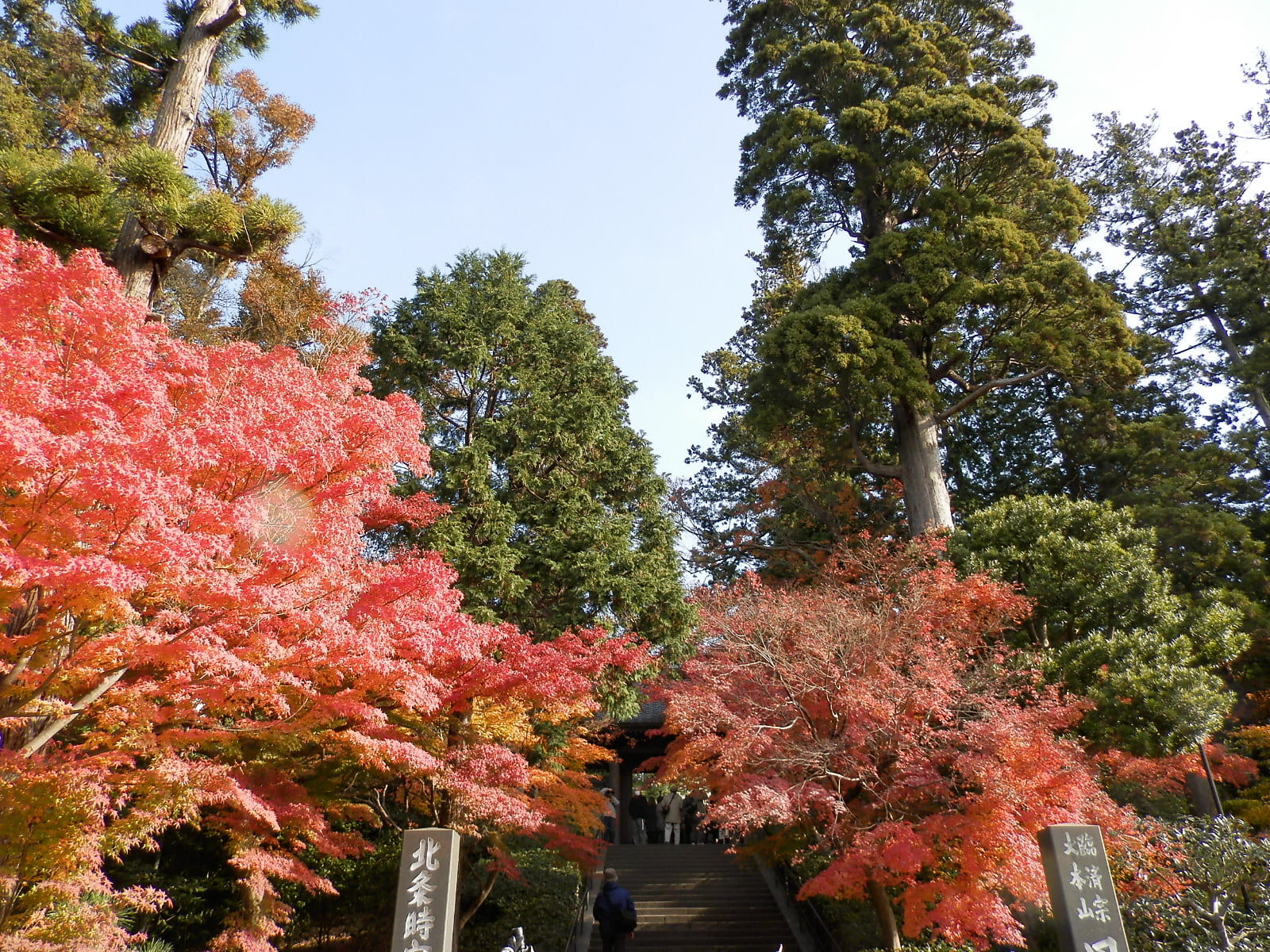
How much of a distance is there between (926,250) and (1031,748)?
9.90 meters

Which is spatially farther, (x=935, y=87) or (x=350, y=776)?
(x=935, y=87)

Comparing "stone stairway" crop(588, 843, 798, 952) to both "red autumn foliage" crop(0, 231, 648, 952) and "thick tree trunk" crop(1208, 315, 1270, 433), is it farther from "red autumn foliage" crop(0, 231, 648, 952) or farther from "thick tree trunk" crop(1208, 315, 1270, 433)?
"thick tree trunk" crop(1208, 315, 1270, 433)

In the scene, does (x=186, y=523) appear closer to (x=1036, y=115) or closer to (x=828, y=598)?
(x=828, y=598)

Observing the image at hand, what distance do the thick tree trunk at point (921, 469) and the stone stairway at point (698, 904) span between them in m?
6.87

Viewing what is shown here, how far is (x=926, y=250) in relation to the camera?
14648 mm

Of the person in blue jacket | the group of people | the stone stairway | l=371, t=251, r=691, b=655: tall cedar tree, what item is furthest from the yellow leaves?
the group of people

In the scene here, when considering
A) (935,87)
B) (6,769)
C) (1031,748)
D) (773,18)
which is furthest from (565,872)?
(773,18)

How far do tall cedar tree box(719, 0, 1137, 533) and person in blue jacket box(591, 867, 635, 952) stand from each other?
25.9 ft

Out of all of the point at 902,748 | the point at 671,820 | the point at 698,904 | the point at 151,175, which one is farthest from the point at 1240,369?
the point at 151,175

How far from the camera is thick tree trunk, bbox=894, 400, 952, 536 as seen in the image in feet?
46.6

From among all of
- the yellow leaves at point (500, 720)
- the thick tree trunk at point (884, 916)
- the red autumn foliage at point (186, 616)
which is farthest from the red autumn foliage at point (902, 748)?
the red autumn foliage at point (186, 616)

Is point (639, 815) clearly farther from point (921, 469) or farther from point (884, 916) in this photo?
point (884, 916)

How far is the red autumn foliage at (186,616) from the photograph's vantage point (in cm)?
532

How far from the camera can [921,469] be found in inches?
575
